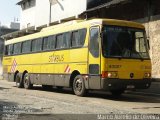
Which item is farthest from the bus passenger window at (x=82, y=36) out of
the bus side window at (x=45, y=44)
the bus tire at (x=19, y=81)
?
the bus tire at (x=19, y=81)

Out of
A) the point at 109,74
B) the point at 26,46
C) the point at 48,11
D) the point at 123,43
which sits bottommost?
the point at 109,74

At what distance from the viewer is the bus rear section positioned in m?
16.2

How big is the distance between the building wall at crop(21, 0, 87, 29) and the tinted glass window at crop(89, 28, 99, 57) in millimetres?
16036

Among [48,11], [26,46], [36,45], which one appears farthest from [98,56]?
[48,11]

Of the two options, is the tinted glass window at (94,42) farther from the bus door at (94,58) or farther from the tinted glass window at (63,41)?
the tinted glass window at (63,41)

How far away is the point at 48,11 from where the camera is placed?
134 ft

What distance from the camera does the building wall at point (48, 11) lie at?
34869 millimetres

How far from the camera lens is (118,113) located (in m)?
11.9

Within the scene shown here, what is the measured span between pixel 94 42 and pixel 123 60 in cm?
142

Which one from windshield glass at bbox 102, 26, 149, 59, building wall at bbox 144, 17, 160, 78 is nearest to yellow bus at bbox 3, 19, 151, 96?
windshield glass at bbox 102, 26, 149, 59

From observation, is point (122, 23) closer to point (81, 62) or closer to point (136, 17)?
point (81, 62)

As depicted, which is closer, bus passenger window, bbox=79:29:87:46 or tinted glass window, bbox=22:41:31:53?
bus passenger window, bbox=79:29:87:46

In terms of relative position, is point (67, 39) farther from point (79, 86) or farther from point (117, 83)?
point (117, 83)

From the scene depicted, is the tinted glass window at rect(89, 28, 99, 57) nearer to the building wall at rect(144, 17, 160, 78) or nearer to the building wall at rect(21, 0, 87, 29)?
the building wall at rect(144, 17, 160, 78)
